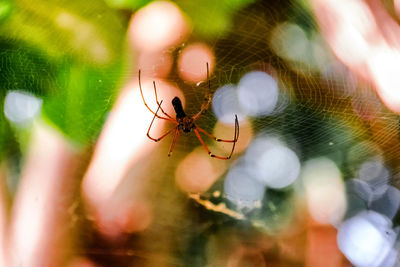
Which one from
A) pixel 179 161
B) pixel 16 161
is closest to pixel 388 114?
pixel 179 161

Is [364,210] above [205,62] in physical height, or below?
below

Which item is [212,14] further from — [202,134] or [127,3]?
[202,134]

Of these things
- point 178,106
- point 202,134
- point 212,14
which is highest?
point 212,14

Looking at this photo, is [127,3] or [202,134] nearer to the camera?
[127,3]

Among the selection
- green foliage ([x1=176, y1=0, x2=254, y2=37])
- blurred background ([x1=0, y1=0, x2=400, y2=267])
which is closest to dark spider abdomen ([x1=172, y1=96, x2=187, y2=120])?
blurred background ([x1=0, y1=0, x2=400, y2=267])

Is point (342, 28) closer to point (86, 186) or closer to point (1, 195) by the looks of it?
point (86, 186)

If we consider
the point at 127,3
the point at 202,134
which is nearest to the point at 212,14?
the point at 127,3

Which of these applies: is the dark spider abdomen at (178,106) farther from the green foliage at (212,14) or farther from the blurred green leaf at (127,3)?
the blurred green leaf at (127,3)

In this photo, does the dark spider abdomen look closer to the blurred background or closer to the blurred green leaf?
the blurred background
